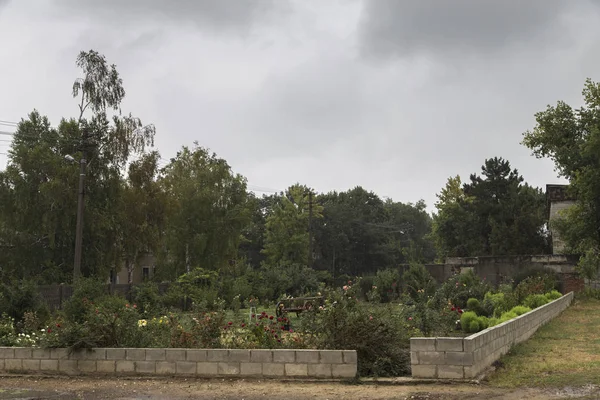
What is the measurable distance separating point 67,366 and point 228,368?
3.12 meters

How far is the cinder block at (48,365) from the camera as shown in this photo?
35.9 feet

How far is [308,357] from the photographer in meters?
9.74

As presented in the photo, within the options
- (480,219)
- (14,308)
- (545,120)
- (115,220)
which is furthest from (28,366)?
(480,219)

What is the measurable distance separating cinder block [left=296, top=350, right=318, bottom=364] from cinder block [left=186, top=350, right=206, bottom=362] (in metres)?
1.67

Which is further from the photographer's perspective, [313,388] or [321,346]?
[321,346]

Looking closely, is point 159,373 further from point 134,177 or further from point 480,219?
point 480,219

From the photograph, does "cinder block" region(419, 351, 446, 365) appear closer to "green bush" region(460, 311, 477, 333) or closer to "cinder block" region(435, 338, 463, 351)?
"cinder block" region(435, 338, 463, 351)

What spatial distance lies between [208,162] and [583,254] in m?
27.4

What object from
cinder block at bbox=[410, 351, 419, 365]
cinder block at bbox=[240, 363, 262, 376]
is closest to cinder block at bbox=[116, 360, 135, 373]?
cinder block at bbox=[240, 363, 262, 376]

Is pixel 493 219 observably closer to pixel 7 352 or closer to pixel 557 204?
pixel 557 204

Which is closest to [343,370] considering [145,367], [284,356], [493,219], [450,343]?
[284,356]

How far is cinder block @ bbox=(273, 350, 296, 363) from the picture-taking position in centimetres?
980

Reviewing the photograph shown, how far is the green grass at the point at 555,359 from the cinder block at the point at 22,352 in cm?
822

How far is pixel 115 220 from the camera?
33625 mm
